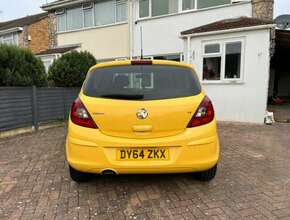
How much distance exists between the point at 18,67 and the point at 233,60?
272 inches

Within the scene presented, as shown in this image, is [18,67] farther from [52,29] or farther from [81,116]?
[52,29]

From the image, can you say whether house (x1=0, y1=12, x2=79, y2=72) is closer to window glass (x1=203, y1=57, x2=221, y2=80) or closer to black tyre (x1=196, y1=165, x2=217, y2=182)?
window glass (x1=203, y1=57, x2=221, y2=80)

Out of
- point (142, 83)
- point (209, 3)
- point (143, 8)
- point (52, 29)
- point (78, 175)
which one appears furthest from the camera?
point (52, 29)

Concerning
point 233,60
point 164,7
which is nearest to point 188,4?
point 164,7

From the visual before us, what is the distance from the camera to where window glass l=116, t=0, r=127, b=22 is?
1361 centimetres

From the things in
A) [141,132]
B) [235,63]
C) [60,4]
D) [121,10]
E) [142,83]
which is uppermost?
[60,4]

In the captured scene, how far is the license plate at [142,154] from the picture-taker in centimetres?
300

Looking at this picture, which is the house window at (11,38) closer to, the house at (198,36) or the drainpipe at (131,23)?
the house at (198,36)

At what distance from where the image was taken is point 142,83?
3312 mm

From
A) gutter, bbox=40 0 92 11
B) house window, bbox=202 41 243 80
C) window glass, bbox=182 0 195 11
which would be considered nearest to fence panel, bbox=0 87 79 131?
house window, bbox=202 41 243 80

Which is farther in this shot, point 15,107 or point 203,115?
point 15,107

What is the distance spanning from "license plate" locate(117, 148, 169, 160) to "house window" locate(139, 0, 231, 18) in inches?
377

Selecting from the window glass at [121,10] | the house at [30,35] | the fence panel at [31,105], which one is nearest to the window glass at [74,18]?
the window glass at [121,10]

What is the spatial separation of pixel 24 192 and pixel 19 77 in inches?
191
